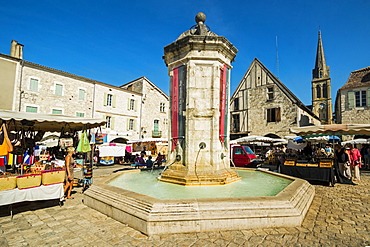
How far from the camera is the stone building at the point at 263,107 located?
23234mm

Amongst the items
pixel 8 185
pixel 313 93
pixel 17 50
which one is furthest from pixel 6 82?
pixel 313 93

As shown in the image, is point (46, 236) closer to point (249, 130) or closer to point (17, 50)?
point (17, 50)

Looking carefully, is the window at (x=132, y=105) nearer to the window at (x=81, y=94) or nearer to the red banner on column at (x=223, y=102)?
the window at (x=81, y=94)

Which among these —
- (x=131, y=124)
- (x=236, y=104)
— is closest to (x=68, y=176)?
(x=131, y=124)

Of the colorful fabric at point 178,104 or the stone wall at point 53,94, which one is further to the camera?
the stone wall at point 53,94

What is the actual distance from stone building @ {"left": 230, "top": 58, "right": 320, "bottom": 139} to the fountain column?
1925cm

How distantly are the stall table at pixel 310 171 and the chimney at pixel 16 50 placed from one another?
23892 millimetres

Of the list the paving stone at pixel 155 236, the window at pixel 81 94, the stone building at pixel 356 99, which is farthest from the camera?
the window at pixel 81 94

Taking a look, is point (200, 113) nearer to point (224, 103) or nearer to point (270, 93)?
point (224, 103)

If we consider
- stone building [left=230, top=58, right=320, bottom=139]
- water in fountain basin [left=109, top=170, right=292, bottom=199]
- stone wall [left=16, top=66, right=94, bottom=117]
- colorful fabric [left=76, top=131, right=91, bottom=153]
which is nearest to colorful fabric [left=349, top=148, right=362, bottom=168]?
water in fountain basin [left=109, top=170, right=292, bottom=199]

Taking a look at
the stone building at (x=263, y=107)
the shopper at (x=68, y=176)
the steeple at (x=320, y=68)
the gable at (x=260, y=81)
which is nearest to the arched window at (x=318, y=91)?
the steeple at (x=320, y=68)

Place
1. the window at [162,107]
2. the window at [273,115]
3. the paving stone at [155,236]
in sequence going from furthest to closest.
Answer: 1. the window at [162,107]
2. the window at [273,115]
3. the paving stone at [155,236]

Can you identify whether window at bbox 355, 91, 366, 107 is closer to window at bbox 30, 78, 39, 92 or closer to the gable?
the gable

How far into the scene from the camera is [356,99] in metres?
21.4
